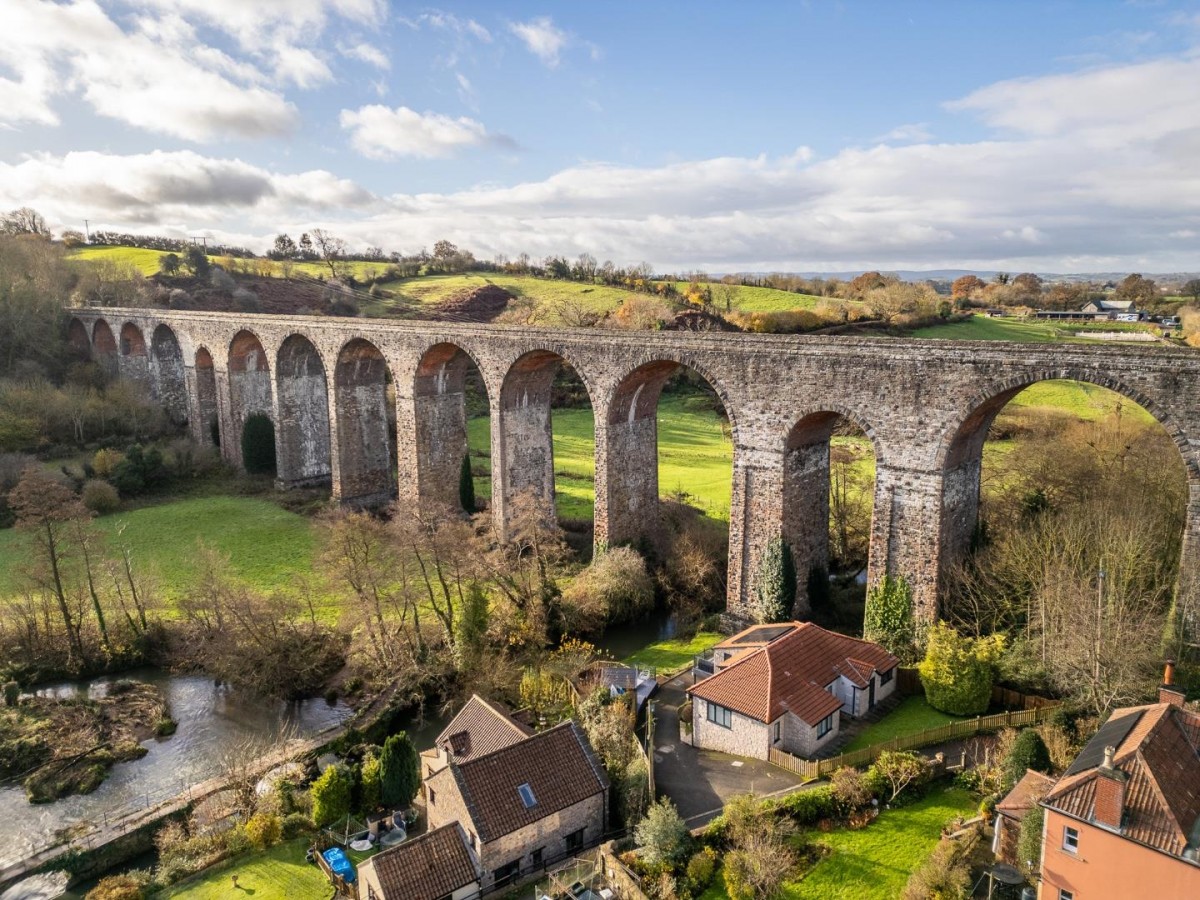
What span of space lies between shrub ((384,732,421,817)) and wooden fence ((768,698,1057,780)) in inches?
295

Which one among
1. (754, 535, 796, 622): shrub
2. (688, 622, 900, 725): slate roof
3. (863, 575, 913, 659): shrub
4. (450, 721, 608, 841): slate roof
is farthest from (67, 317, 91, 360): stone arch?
(863, 575, 913, 659): shrub

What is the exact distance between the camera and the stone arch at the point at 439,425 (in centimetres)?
3042

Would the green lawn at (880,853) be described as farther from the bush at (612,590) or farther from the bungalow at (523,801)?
the bush at (612,590)

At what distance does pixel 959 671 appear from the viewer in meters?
17.6

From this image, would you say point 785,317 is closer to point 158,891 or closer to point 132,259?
point 158,891

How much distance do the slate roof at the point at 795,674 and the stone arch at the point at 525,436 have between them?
11350mm

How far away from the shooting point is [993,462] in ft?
91.4

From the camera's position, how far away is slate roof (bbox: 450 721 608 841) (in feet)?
47.3

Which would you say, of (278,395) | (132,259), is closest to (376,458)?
(278,395)

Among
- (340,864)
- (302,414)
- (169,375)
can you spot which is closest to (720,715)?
(340,864)

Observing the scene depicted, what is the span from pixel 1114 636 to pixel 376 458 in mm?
27968

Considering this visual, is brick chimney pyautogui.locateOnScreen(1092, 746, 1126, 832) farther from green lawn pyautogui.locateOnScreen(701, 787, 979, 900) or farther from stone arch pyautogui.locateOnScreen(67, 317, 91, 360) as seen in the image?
stone arch pyautogui.locateOnScreen(67, 317, 91, 360)

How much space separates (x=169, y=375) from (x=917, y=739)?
44.2m

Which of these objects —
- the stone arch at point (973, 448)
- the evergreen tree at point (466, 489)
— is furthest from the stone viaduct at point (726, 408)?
the evergreen tree at point (466, 489)
